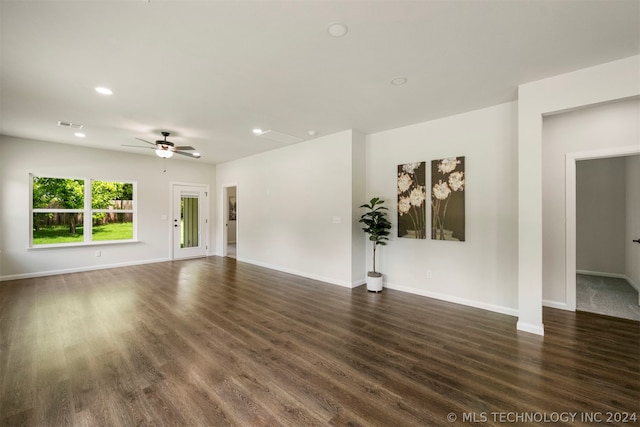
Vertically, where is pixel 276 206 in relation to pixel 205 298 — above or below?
above

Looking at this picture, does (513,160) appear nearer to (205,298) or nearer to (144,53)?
(144,53)

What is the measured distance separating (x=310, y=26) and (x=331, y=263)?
3924 millimetres

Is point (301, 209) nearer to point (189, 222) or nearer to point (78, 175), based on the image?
point (189, 222)

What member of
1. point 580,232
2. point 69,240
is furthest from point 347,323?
point 69,240

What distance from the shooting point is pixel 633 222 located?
459 centimetres

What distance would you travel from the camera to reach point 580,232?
18.3ft

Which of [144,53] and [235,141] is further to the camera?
[235,141]

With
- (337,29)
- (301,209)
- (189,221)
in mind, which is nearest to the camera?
(337,29)

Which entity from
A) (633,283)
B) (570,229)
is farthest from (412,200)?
(633,283)

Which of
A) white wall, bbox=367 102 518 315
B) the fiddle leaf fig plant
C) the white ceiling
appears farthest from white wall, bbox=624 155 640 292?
the fiddle leaf fig plant

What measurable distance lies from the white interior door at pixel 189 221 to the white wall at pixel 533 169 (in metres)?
7.79

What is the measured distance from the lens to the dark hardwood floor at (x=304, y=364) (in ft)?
5.92

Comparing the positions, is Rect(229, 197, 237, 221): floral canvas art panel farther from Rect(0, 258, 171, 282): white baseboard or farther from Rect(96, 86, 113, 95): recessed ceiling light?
Rect(96, 86, 113, 95): recessed ceiling light

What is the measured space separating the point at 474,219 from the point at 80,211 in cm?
810
